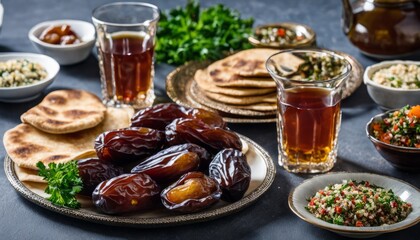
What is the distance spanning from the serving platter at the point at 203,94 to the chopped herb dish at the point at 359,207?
987 millimetres

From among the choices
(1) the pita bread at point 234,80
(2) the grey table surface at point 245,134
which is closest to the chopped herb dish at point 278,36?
(2) the grey table surface at point 245,134

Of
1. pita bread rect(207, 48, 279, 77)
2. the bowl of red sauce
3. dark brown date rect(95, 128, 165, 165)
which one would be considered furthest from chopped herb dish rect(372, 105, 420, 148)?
dark brown date rect(95, 128, 165, 165)

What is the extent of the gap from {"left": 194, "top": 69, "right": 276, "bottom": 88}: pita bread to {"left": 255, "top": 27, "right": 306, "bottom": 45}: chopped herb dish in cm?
71

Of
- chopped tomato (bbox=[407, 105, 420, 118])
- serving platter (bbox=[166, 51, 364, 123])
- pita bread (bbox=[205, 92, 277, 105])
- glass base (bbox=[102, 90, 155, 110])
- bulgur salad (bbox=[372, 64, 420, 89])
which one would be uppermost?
chopped tomato (bbox=[407, 105, 420, 118])

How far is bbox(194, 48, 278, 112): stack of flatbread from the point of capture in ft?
14.0

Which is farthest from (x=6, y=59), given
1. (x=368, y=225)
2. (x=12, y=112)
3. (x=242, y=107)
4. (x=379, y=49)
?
(x=368, y=225)

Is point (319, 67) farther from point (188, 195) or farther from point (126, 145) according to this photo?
point (188, 195)

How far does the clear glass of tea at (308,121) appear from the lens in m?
3.62

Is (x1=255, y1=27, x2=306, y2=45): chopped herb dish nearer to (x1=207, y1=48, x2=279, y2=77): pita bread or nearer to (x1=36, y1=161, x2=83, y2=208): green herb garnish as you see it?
(x1=207, y1=48, x2=279, y2=77): pita bread

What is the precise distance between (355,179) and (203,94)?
1.27m

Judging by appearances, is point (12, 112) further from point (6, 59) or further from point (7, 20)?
point (7, 20)

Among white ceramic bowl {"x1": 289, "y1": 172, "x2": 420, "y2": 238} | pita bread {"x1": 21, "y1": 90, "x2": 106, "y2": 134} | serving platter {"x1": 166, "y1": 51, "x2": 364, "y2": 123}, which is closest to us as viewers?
white ceramic bowl {"x1": 289, "y1": 172, "x2": 420, "y2": 238}

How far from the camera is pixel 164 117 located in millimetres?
3746

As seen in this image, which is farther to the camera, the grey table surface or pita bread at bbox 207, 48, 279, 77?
pita bread at bbox 207, 48, 279, 77
